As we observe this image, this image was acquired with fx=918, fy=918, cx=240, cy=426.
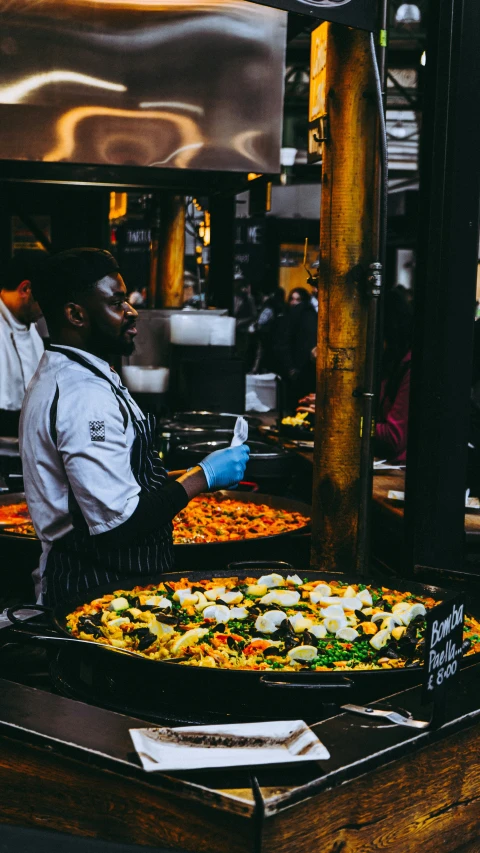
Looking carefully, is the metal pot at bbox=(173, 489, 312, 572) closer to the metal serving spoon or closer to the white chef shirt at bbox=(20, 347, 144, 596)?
the white chef shirt at bbox=(20, 347, 144, 596)

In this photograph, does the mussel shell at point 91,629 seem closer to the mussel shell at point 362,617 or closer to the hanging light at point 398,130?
the mussel shell at point 362,617

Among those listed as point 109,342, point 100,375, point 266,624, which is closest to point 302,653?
point 266,624

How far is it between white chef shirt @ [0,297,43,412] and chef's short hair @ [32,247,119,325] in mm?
3760

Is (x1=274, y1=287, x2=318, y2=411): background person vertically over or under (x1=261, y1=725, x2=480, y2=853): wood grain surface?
over

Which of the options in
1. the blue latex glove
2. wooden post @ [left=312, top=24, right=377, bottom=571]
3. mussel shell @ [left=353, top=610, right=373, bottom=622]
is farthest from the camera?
wooden post @ [left=312, top=24, right=377, bottom=571]

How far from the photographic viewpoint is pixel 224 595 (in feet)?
8.69

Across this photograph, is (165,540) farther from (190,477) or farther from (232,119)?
(232,119)

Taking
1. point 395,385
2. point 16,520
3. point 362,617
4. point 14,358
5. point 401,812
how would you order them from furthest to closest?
point 14,358 < point 395,385 < point 16,520 < point 362,617 < point 401,812

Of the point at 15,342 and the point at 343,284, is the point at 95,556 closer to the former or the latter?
the point at 343,284

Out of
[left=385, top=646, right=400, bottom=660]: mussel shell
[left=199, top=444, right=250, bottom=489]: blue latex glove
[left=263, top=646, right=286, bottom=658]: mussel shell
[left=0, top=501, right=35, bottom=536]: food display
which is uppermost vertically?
[left=199, top=444, right=250, bottom=489]: blue latex glove

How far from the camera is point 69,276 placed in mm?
2934

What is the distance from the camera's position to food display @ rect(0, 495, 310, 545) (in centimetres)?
393

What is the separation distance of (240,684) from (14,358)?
200 inches

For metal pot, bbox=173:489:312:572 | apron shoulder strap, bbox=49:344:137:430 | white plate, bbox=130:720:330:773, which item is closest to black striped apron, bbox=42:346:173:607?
apron shoulder strap, bbox=49:344:137:430
